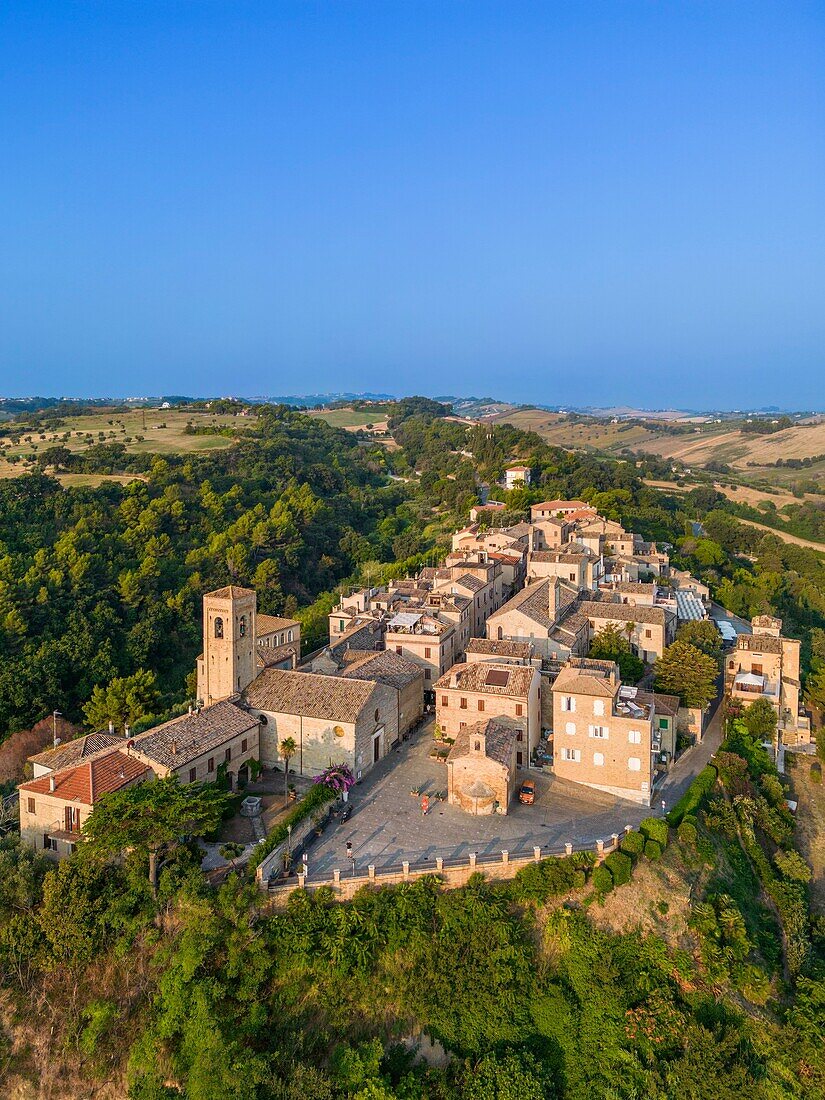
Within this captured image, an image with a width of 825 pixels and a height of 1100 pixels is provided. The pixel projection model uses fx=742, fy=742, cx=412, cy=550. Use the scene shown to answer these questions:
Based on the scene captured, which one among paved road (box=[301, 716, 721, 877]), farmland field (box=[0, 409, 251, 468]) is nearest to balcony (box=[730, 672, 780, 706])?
paved road (box=[301, 716, 721, 877])

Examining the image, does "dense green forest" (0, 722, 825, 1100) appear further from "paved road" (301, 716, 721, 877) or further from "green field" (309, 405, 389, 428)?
"green field" (309, 405, 389, 428)

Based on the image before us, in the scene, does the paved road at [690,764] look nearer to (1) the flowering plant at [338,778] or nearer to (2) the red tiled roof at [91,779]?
(1) the flowering plant at [338,778]

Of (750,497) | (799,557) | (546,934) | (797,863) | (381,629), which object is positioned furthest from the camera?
(750,497)

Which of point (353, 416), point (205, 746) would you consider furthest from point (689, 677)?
point (353, 416)

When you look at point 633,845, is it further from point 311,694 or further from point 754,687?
point 754,687

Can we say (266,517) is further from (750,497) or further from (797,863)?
(750,497)

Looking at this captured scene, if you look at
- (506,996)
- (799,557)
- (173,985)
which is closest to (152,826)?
(173,985)
